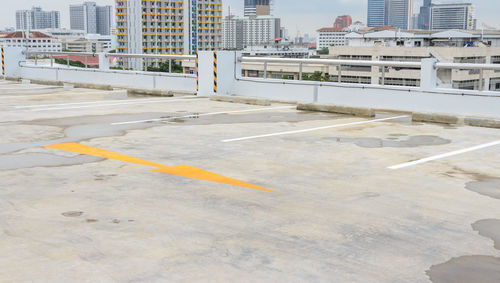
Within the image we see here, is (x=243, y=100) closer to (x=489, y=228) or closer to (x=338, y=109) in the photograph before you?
(x=338, y=109)

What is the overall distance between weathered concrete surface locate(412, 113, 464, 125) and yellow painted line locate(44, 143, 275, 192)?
738 cm

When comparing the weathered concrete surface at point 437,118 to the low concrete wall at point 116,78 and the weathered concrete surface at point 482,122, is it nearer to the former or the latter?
the weathered concrete surface at point 482,122

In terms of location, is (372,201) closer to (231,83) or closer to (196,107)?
(196,107)

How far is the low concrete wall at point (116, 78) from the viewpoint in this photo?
74.2 ft

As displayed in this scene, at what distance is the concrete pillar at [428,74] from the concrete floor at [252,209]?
367cm

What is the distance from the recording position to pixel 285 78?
19500 mm

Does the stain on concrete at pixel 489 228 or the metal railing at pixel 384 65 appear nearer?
the stain on concrete at pixel 489 228

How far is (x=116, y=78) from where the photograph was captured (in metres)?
25.4

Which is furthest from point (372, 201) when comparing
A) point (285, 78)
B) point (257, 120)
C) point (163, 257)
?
point (285, 78)

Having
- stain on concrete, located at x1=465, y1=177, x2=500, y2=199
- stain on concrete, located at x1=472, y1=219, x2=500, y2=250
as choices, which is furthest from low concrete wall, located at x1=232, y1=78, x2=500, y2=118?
stain on concrete, located at x1=472, y1=219, x2=500, y2=250

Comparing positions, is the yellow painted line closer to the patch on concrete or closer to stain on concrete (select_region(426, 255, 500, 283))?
stain on concrete (select_region(426, 255, 500, 283))

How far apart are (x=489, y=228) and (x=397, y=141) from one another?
5381 millimetres

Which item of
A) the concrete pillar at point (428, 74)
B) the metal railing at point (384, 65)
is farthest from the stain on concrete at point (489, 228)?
the concrete pillar at point (428, 74)

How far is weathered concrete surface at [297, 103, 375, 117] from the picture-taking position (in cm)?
1498
